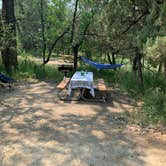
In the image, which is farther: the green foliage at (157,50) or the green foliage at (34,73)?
the green foliage at (34,73)

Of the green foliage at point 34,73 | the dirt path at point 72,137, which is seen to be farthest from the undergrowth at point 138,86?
the dirt path at point 72,137

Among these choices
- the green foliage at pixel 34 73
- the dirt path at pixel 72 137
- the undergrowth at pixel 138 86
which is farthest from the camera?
the green foliage at pixel 34 73

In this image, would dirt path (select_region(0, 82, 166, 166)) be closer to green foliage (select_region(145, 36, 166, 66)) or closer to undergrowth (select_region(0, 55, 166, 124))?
undergrowth (select_region(0, 55, 166, 124))

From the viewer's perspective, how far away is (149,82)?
830 cm

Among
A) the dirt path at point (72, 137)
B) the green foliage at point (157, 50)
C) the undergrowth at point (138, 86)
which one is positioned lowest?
the dirt path at point (72, 137)

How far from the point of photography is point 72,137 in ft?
14.2

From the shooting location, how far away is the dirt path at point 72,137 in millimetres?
3559

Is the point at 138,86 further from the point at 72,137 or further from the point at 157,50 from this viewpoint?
the point at 72,137

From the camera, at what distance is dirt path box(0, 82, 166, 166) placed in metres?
3.56

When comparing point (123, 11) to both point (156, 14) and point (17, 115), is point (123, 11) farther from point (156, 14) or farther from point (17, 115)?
point (17, 115)

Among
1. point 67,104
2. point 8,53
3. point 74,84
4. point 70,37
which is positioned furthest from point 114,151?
point 70,37

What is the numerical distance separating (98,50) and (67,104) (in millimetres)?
6877

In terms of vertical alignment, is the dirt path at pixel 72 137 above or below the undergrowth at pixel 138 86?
below

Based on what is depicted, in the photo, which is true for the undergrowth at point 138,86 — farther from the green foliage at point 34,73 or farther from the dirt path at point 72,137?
the dirt path at point 72,137
